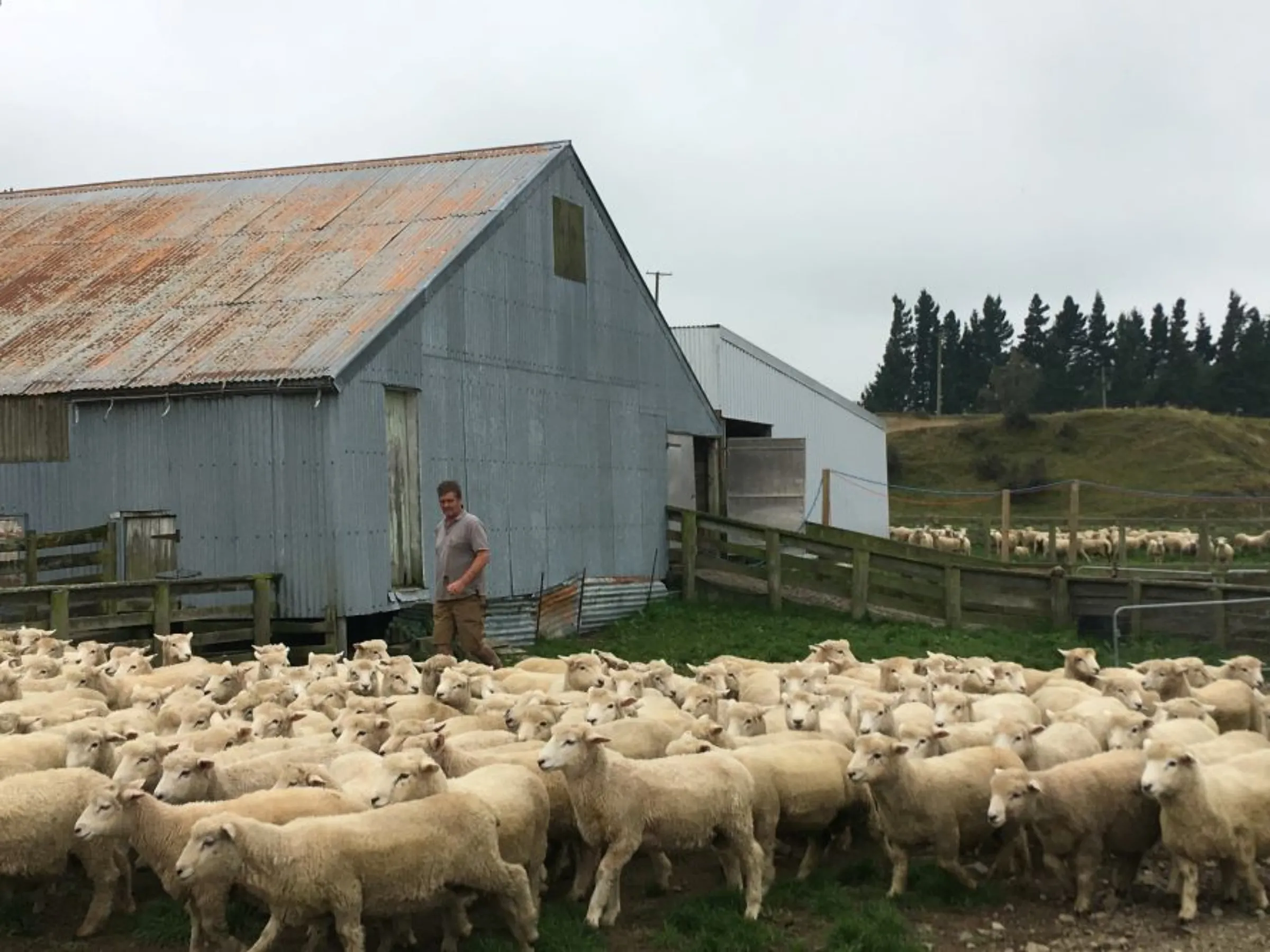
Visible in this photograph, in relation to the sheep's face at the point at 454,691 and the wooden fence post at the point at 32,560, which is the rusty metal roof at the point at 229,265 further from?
the sheep's face at the point at 454,691

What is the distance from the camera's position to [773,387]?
113 ft

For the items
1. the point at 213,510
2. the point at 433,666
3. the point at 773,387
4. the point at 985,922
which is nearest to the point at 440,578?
the point at 433,666

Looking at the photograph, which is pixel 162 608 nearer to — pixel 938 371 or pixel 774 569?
pixel 774 569

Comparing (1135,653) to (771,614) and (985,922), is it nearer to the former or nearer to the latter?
(771,614)

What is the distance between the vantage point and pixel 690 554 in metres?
25.1

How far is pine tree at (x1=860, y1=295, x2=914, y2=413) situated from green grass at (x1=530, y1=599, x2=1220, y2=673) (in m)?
117

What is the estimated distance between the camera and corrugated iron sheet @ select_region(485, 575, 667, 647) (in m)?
20.5

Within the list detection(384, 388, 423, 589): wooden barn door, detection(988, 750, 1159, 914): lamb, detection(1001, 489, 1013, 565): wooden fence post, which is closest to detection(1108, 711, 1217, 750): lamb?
detection(988, 750, 1159, 914): lamb

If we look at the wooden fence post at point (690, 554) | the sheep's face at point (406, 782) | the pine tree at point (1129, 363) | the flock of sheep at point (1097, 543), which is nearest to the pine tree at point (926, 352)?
the pine tree at point (1129, 363)

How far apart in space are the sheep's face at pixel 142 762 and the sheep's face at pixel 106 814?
68 cm

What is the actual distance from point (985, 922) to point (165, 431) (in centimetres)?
1339

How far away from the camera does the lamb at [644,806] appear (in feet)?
27.1

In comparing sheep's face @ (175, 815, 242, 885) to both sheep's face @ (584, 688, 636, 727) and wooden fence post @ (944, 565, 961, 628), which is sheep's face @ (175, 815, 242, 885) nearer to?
sheep's face @ (584, 688, 636, 727)

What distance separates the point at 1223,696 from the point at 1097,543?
30.4 meters
